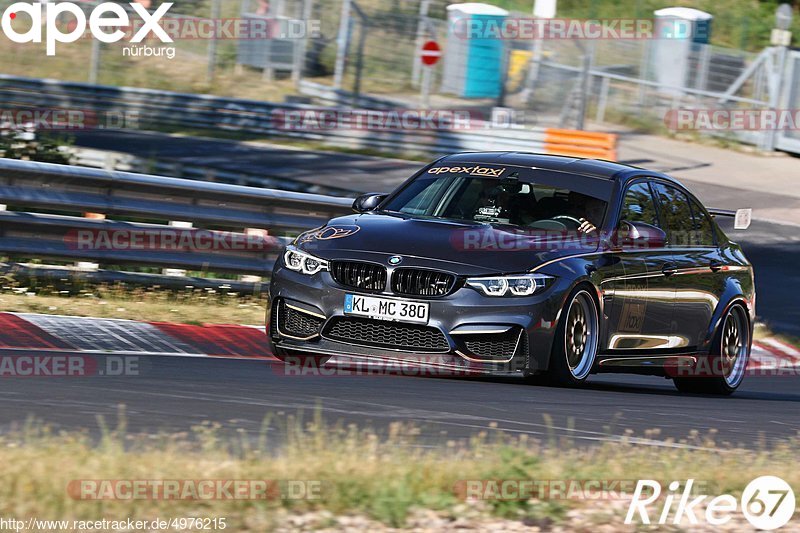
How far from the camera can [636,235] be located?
342 inches

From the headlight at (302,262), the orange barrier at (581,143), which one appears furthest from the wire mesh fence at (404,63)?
the headlight at (302,262)

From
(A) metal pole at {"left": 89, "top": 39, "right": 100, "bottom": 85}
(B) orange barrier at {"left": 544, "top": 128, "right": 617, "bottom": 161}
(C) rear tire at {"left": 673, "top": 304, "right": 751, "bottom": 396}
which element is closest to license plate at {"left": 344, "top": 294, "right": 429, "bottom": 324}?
(C) rear tire at {"left": 673, "top": 304, "right": 751, "bottom": 396}

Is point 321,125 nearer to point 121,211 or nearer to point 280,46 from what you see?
point 280,46

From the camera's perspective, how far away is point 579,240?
855 centimetres

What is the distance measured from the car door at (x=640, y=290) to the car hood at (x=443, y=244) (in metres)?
0.37

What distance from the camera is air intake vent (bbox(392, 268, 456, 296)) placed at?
7.82m

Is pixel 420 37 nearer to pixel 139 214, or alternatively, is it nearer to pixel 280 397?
pixel 139 214

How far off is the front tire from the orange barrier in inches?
696

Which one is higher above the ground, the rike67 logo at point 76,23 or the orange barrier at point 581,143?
the rike67 logo at point 76,23

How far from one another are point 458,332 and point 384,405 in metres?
0.83
